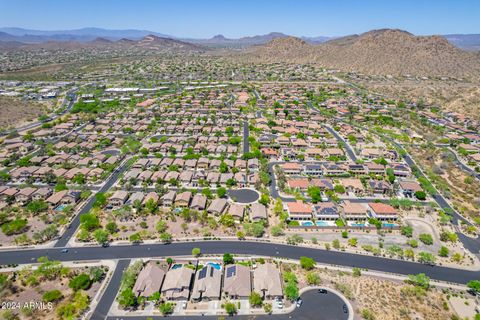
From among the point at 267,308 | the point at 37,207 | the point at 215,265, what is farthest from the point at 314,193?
the point at 37,207

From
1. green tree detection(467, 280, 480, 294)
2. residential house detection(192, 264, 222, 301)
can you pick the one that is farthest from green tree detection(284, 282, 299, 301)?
green tree detection(467, 280, 480, 294)

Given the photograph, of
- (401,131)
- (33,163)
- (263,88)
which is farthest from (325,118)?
(33,163)

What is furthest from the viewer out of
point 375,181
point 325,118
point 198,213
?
point 325,118

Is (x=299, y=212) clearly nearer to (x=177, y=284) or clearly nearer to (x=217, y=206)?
(x=217, y=206)

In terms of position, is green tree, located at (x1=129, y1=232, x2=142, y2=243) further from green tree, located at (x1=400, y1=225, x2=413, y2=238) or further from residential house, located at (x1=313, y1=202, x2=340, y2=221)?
green tree, located at (x1=400, y1=225, x2=413, y2=238)

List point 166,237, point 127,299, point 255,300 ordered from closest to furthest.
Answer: point 127,299, point 255,300, point 166,237

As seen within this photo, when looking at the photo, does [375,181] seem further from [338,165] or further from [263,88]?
[263,88]

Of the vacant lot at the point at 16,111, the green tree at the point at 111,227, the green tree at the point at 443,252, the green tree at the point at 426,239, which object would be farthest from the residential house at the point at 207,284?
the vacant lot at the point at 16,111

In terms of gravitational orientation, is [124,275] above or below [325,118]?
below
